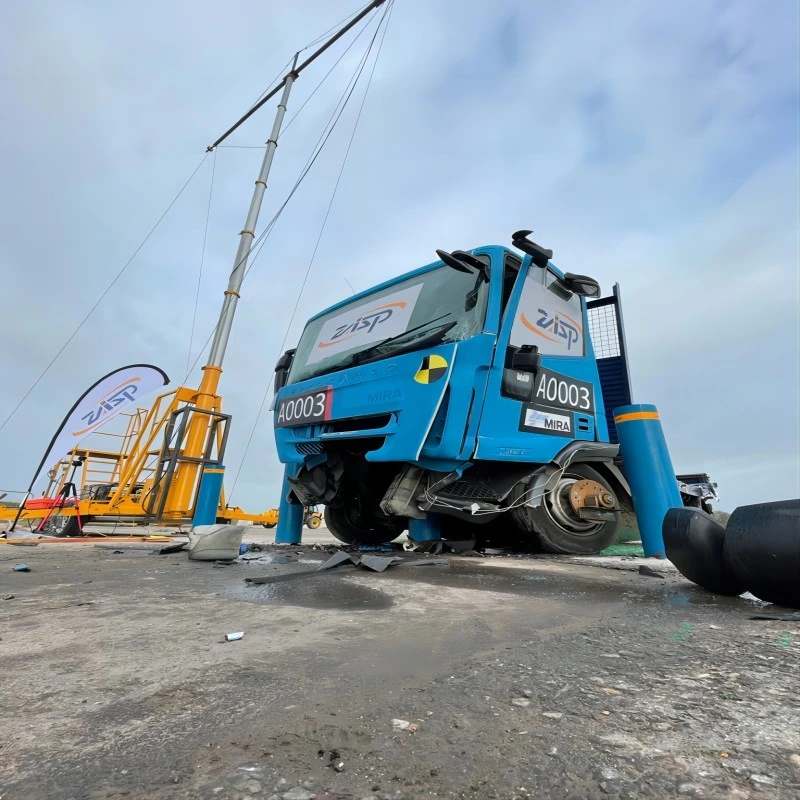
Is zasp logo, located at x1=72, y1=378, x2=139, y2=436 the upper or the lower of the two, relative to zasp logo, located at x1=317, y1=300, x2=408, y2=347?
upper

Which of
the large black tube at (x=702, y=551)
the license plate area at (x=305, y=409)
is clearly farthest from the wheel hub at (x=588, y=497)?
the license plate area at (x=305, y=409)

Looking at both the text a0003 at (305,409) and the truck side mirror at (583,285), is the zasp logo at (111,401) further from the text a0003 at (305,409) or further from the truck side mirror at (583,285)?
the truck side mirror at (583,285)

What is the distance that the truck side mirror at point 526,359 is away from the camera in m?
3.82

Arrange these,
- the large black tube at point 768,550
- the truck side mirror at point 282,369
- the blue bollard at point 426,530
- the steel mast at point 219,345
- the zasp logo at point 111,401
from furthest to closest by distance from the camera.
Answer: the zasp logo at point 111,401, the steel mast at point 219,345, the truck side mirror at point 282,369, the blue bollard at point 426,530, the large black tube at point 768,550

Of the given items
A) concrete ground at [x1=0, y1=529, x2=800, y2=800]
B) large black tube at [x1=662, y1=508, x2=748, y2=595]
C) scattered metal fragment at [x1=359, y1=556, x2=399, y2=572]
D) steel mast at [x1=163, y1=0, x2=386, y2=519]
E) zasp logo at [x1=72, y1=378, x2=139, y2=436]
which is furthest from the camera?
zasp logo at [x1=72, y1=378, x2=139, y2=436]

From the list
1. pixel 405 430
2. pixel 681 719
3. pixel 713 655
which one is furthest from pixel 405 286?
pixel 681 719

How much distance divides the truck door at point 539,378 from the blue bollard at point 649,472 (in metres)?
0.36

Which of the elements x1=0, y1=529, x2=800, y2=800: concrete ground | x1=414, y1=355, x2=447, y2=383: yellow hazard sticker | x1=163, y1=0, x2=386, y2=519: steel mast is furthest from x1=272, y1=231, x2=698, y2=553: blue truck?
x1=163, y1=0, x2=386, y2=519: steel mast

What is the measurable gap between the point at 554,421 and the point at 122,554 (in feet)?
12.9

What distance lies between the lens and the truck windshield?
3.93 m

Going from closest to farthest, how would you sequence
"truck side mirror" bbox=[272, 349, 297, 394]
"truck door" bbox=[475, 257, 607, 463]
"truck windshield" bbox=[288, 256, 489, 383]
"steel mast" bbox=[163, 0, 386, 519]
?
"truck door" bbox=[475, 257, 607, 463], "truck windshield" bbox=[288, 256, 489, 383], "truck side mirror" bbox=[272, 349, 297, 394], "steel mast" bbox=[163, 0, 386, 519]

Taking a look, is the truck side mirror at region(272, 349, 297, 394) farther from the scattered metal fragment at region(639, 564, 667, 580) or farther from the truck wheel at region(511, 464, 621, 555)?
the scattered metal fragment at region(639, 564, 667, 580)

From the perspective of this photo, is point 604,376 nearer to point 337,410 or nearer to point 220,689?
point 337,410

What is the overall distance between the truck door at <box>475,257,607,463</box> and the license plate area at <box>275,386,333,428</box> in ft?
4.53
